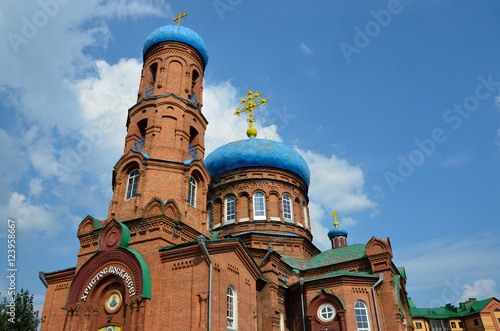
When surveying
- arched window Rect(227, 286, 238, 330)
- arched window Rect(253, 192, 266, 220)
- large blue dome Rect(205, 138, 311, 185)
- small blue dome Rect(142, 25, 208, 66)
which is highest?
small blue dome Rect(142, 25, 208, 66)

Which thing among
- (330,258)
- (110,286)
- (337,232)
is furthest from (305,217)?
(110,286)

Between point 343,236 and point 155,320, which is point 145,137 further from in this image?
point 343,236

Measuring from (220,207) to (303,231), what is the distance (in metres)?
4.77

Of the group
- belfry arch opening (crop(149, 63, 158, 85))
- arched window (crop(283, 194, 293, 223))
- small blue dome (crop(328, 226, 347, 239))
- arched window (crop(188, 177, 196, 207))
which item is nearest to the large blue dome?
arched window (crop(283, 194, 293, 223))

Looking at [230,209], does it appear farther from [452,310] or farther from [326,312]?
[452,310]

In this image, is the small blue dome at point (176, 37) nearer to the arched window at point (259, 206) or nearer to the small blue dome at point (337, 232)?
the arched window at point (259, 206)

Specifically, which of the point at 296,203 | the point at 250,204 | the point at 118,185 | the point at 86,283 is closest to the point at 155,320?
the point at 86,283

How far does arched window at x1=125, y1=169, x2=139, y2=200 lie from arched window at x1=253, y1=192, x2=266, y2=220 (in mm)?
8541

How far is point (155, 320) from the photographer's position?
10922 mm

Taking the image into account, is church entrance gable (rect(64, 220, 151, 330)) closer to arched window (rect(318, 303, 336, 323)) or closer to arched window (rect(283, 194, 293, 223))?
arched window (rect(318, 303, 336, 323))

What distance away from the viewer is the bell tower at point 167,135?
13.6m

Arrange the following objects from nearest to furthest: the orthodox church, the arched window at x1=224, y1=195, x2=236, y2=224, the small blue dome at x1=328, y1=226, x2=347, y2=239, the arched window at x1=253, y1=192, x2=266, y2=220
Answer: the orthodox church
the arched window at x1=253, y1=192, x2=266, y2=220
the arched window at x1=224, y1=195, x2=236, y2=224
the small blue dome at x1=328, y1=226, x2=347, y2=239

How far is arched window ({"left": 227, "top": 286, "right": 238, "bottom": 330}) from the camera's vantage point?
12.1 m

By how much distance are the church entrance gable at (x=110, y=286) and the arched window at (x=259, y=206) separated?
32.4 ft
